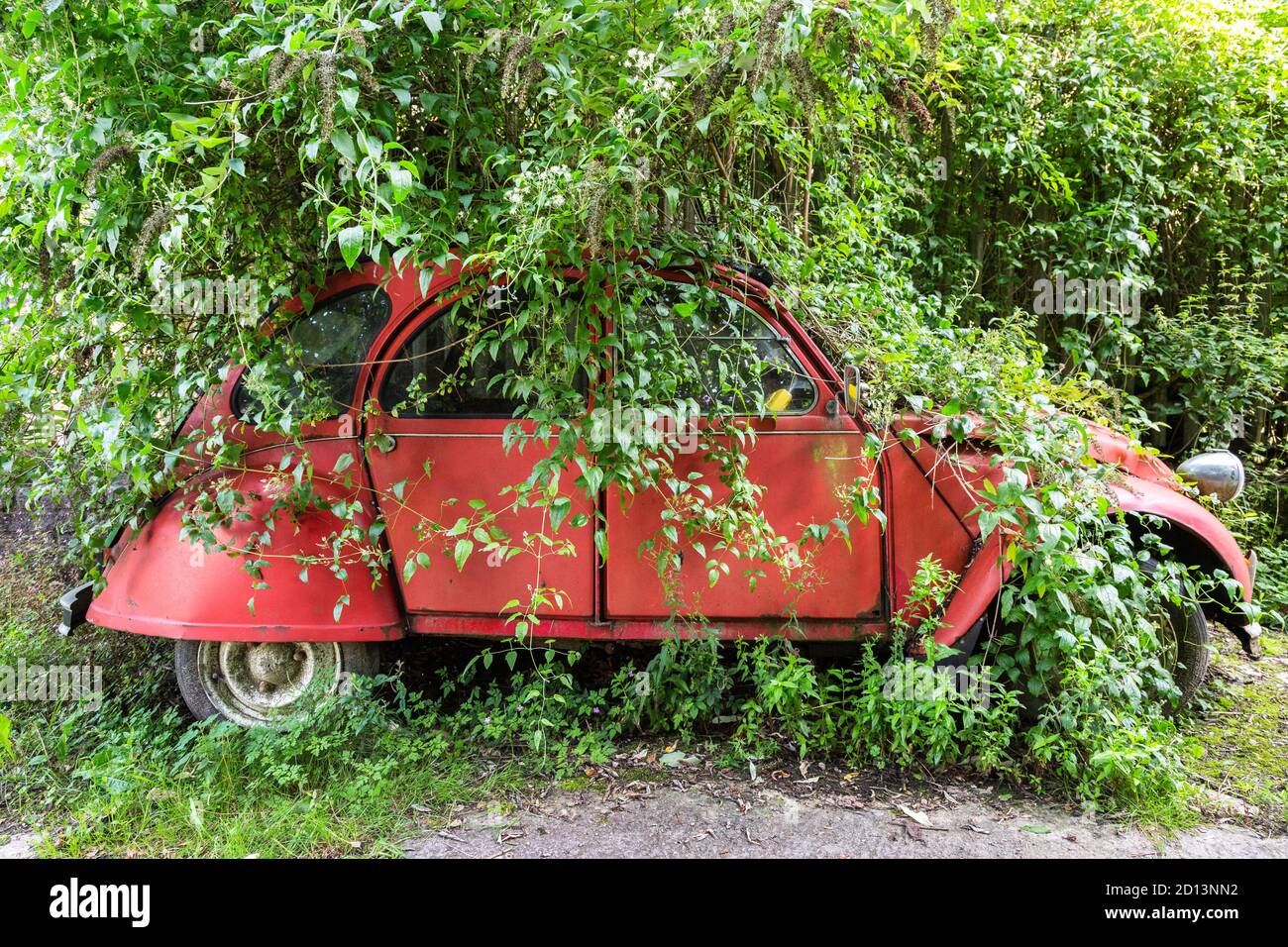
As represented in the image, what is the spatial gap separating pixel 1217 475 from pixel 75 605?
491cm

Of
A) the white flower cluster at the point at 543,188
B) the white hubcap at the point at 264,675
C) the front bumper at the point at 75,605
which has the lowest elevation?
the white hubcap at the point at 264,675

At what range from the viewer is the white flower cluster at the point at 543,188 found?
2.71 m

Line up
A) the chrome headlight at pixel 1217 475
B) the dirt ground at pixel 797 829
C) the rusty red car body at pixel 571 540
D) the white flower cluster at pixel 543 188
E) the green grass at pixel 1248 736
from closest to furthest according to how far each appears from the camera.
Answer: the white flower cluster at pixel 543 188 → the dirt ground at pixel 797 829 → the green grass at pixel 1248 736 → the rusty red car body at pixel 571 540 → the chrome headlight at pixel 1217 475

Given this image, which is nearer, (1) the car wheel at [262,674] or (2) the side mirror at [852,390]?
(2) the side mirror at [852,390]

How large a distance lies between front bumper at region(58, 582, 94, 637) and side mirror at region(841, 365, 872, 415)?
314 centimetres

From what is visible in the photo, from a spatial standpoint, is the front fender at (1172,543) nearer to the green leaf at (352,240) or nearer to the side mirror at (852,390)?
the side mirror at (852,390)

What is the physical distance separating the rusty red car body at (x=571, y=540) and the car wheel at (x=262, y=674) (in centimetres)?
31

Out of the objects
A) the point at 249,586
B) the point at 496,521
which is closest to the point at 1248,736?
the point at 496,521

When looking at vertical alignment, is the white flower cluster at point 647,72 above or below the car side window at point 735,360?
above

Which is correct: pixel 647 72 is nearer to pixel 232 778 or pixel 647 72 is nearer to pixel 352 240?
pixel 352 240

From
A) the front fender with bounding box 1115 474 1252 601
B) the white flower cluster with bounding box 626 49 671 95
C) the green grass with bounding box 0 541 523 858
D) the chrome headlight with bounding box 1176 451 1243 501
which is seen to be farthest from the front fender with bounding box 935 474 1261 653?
the white flower cluster with bounding box 626 49 671 95

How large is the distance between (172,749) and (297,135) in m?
2.42

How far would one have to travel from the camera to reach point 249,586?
3.43m

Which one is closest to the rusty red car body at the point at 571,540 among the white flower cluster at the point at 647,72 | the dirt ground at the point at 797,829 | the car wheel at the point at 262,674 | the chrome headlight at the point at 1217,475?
the car wheel at the point at 262,674
